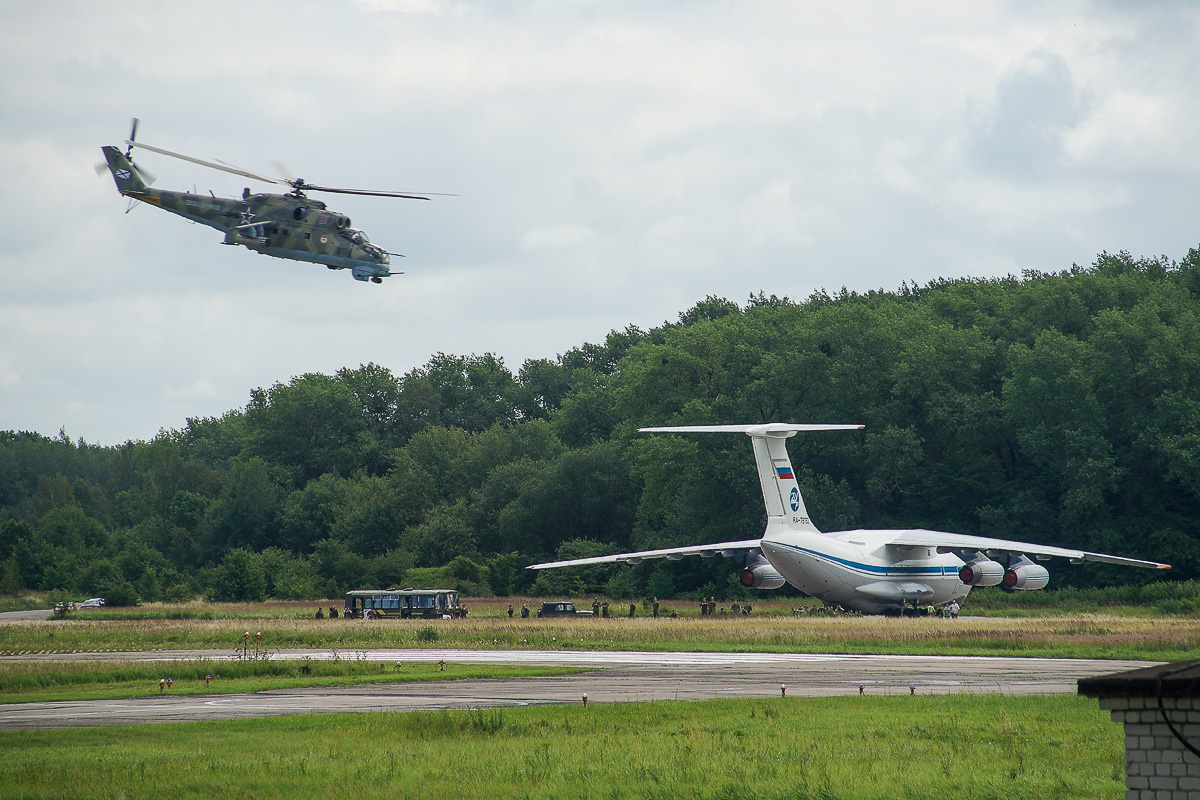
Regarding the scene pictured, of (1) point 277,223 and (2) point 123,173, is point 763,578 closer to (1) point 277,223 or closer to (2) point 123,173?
(1) point 277,223

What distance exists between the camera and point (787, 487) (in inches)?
2003

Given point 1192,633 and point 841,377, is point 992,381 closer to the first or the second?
point 841,377

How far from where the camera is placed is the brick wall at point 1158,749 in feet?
29.3

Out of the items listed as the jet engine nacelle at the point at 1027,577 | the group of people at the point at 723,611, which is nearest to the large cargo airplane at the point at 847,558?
the jet engine nacelle at the point at 1027,577

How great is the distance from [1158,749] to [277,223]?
3049cm

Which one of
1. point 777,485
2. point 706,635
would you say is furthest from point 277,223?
point 777,485

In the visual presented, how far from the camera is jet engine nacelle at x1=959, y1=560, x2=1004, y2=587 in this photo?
4966 centimetres

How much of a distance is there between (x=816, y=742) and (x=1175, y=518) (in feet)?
200

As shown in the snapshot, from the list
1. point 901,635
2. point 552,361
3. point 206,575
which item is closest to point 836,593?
point 901,635

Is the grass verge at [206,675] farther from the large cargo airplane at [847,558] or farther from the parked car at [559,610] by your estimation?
the parked car at [559,610]

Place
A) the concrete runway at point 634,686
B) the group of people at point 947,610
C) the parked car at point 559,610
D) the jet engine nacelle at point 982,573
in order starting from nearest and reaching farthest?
the concrete runway at point 634,686 → the jet engine nacelle at point 982,573 → the group of people at point 947,610 → the parked car at point 559,610

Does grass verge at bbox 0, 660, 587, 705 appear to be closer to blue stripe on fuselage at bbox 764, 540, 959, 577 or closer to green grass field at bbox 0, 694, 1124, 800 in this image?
green grass field at bbox 0, 694, 1124, 800

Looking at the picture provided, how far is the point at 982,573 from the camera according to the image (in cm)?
4966

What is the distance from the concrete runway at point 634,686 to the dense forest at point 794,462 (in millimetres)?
40398
